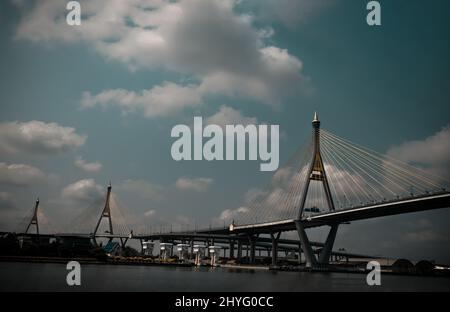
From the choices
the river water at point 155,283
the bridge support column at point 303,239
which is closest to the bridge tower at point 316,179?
the bridge support column at point 303,239

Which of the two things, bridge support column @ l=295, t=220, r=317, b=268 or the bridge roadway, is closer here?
the bridge roadway

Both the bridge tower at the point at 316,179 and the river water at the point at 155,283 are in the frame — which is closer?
the river water at the point at 155,283

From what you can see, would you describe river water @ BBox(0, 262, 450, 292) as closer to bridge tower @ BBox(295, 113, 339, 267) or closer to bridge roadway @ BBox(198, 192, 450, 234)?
bridge roadway @ BBox(198, 192, 450, 234)

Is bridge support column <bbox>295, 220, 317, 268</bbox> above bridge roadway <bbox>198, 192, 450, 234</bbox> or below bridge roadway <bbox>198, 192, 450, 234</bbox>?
below

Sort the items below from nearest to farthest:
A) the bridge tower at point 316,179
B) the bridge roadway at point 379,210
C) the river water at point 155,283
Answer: the river water at point 155,283 → the bridge roadway at point 379,210 → the bridge tower at point 316,179

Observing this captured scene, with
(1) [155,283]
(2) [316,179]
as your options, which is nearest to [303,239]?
(2) [316,179]

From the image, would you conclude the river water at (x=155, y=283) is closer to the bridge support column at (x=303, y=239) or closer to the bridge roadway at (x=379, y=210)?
the bridge roadway at (x=379, y=210)

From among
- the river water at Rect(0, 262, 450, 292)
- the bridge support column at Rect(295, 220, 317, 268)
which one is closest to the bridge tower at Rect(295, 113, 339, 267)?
the bridge support column at Rect(295, 220, 317, 268)

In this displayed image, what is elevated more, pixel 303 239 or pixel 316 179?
pixel 316 179

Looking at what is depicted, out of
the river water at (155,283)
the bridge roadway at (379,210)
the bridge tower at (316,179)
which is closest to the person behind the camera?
the river water at (155,283)

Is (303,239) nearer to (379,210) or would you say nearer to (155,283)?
(379,210)
